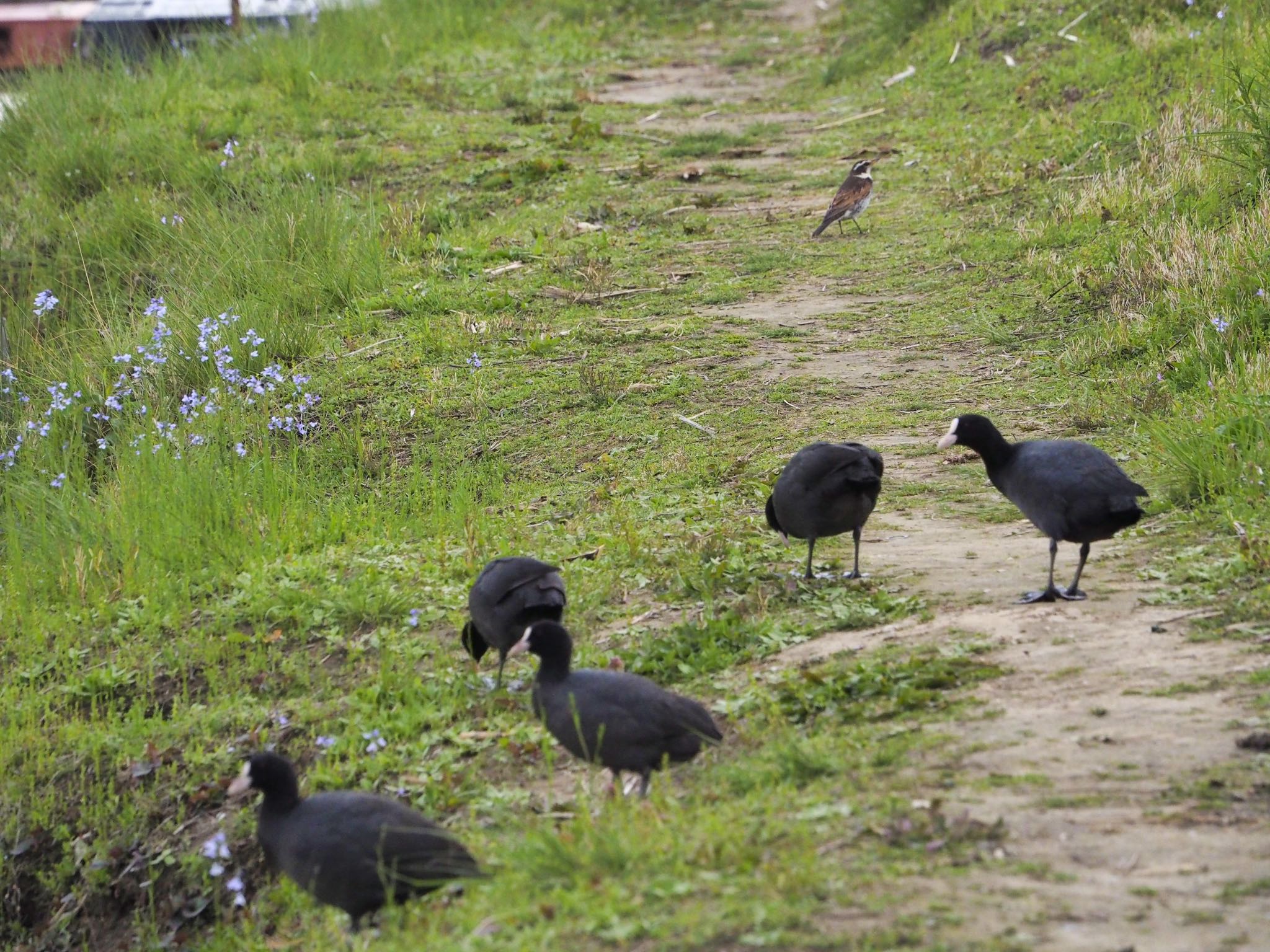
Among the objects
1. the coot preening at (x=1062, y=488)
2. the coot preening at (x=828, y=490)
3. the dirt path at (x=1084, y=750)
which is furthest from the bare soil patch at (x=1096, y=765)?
the coot preening at (x=828, y=490)

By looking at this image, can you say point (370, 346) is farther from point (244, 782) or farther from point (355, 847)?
point (355, 847)

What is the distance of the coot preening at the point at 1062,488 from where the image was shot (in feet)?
17.5

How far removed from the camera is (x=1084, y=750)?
4.34 m

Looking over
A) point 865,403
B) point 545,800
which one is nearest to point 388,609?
point 545,800

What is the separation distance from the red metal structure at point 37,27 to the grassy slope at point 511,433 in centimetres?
270

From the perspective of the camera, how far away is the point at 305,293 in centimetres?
1032

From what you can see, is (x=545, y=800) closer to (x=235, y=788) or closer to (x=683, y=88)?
(x=235, y=788)

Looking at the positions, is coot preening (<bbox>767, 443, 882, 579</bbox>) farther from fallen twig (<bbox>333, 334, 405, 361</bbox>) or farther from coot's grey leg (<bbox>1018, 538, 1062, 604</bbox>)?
fallen twig (<bbox>333, 334, 405, 361</bbox>)

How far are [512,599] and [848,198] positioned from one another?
22.0 ft

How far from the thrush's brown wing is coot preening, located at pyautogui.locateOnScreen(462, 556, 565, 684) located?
6.31 m

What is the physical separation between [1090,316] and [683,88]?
9335mm

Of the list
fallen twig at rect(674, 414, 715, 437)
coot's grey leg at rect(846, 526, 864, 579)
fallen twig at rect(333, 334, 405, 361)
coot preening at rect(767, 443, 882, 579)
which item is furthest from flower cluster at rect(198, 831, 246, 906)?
fallen twig at rect(333, 334, 405, 361)

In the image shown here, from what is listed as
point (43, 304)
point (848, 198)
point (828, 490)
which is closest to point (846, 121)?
point (848, 198)

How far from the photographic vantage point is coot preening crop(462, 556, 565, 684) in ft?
18.1
